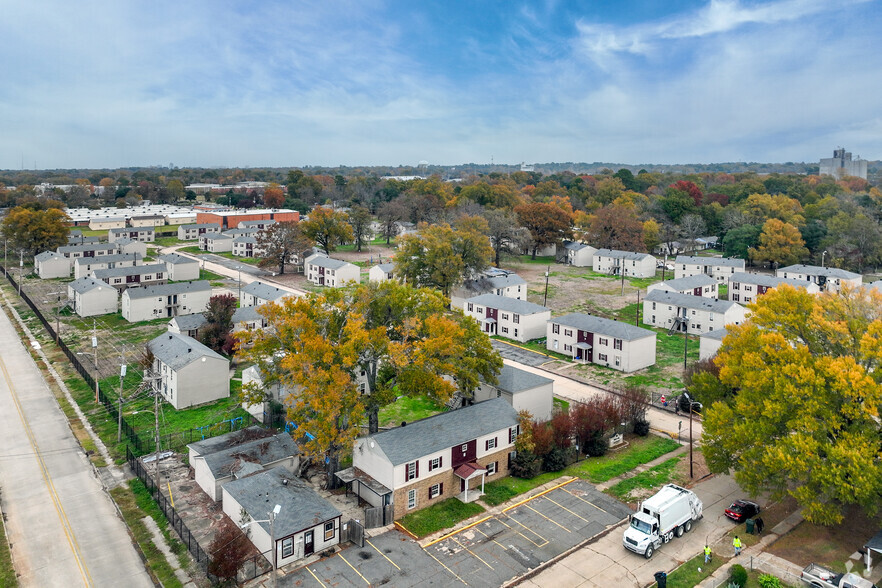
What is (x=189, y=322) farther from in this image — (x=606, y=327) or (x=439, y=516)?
(x=606, y=327)

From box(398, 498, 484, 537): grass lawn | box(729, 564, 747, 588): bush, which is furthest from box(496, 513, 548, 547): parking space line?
box(729, 564, 747, 588): bush

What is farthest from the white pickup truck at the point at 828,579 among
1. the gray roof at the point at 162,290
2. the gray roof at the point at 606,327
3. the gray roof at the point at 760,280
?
the gray roof at the point at 162,290

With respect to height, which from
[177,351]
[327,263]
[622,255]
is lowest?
[177,351]

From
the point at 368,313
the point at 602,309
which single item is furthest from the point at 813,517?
the point at 602,309

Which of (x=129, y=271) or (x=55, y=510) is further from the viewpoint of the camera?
(x=129, y=271)

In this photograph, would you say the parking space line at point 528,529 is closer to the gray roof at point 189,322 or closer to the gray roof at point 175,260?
the gray roof at point 189,322

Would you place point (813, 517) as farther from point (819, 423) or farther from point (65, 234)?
point (65, 234)

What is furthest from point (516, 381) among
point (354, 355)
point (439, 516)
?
point (354, 355)
